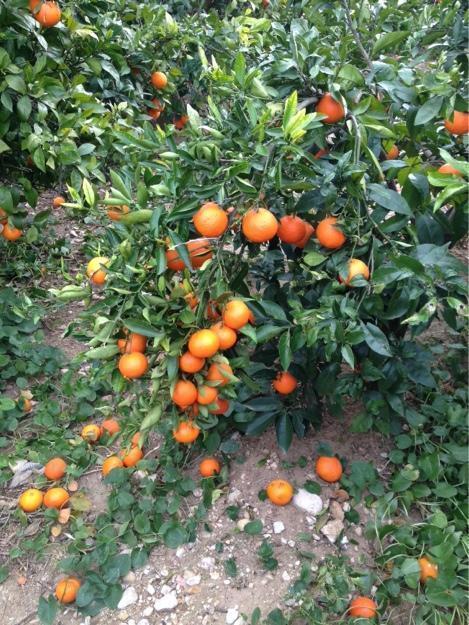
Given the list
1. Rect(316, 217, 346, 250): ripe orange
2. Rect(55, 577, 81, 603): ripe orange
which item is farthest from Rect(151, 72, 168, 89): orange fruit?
Rect(55, 577, 81, 603): ripe orange

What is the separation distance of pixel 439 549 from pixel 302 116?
1.48 meters

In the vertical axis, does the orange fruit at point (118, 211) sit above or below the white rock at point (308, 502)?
above

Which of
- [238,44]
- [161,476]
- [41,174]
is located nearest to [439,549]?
[161,476]

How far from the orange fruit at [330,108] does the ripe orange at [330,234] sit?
31 cm

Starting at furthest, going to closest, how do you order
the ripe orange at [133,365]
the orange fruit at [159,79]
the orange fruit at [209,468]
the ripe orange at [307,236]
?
the orange fruit at [159,79]
the orange fruit at [209,468]
the ripe orange at [307,236]
the ripe orange at [133,365]

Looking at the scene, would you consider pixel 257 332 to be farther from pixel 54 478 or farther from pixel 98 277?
pixel 54 478

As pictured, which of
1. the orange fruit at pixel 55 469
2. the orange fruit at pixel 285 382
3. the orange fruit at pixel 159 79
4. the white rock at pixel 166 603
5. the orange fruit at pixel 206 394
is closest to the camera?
the orange fruit at pixel 206 394

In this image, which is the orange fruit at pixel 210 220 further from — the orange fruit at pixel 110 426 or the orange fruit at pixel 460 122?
the orange fruit at pixel 110 426

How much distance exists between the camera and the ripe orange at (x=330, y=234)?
1.70 m

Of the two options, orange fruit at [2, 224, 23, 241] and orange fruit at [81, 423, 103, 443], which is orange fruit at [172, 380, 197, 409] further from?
orange fruit at [2, 224, 23, 241]

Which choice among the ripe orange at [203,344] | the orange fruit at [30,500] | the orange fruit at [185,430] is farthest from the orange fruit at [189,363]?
the orange fruit at [30,500]

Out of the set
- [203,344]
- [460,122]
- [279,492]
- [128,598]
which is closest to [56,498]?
[128,598]

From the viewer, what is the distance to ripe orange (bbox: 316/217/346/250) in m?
1.70

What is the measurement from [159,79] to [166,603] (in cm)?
329
